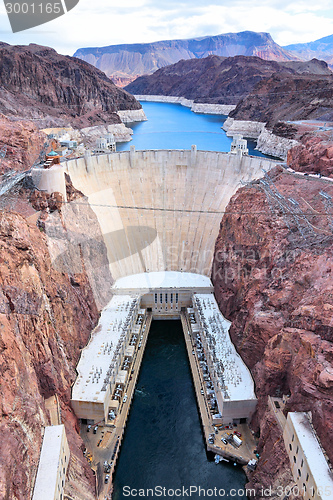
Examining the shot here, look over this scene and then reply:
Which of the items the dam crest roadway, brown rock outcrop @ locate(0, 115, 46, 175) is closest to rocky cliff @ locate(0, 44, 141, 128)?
brown rock outcrop @ locate(0, 115, 46, 175)

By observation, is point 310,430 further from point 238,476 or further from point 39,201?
point 39,201

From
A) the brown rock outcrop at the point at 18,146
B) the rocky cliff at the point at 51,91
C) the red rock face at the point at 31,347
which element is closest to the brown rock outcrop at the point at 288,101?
the rocky cliff at the point at 51,91

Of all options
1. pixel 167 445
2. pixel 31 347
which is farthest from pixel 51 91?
pixel 167 445

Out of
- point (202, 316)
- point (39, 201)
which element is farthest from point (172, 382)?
point (39, 201)

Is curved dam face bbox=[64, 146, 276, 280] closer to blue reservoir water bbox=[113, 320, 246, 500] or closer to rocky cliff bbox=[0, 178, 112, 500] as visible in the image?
rocky cliff bbox=[0, 178, 112, 500]

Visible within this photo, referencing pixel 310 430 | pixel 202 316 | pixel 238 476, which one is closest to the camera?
pixel 310 430
